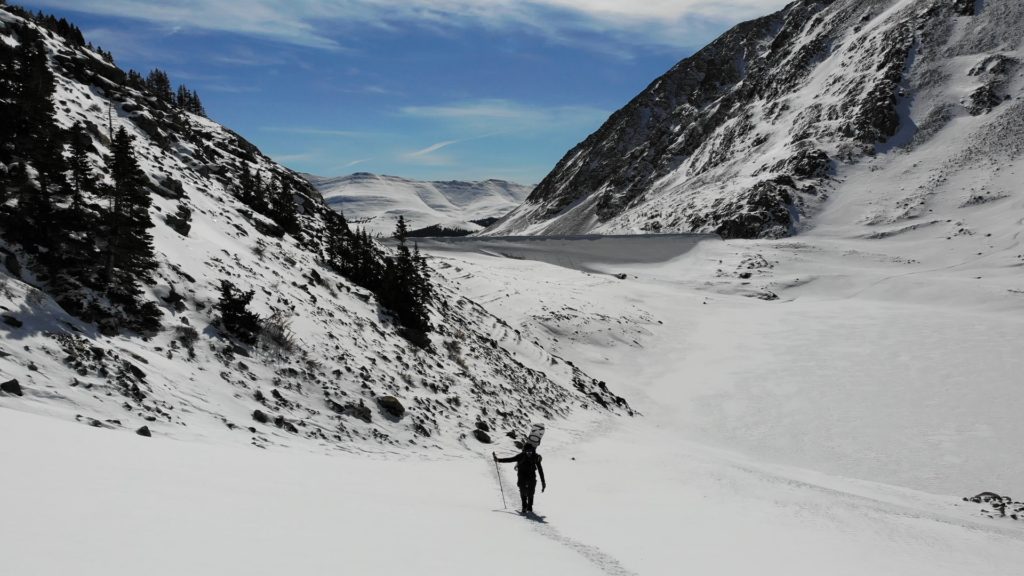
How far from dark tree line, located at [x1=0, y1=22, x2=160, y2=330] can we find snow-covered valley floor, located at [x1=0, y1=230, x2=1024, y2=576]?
5.83 m

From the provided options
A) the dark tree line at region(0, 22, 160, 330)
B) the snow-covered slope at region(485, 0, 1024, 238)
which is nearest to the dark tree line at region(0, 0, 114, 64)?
the dark tree line at region(0, 22, 160, 330)

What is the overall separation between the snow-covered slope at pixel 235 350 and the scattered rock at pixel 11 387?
Answer: 14 centimetres

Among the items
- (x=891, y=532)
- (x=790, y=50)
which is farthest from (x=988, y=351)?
(x=790, y=50)

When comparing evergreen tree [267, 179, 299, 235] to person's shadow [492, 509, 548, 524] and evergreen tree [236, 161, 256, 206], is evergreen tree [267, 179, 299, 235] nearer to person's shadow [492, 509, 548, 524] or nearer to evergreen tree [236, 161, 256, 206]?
evergreen tree [236, 161, 256, 206]

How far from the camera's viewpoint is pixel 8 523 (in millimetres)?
4527

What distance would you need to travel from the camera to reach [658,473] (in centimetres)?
1636

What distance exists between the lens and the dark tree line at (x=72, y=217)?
13.7 meters

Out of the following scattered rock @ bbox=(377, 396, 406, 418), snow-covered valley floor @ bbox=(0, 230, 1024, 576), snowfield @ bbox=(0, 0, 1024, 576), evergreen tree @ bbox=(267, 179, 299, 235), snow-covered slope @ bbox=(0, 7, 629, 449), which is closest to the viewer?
snow-covered valley floor @ bbox=(0, 230, 1024, 576)

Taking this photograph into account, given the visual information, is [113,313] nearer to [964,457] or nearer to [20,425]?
[20,425]

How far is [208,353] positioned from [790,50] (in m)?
147

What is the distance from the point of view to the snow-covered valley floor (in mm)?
5629

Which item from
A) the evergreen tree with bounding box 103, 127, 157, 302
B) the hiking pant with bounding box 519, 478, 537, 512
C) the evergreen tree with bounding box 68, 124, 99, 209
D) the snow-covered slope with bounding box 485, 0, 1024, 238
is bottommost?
the hiking pant with bounding box 519, 478, 537, 512

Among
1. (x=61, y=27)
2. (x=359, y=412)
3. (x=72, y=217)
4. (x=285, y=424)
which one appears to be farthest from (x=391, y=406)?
(x=61, y=27)

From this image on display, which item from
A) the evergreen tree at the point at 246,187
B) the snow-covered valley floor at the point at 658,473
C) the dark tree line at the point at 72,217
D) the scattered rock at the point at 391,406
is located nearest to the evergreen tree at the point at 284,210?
the evergreen tree at the point at 246,187
